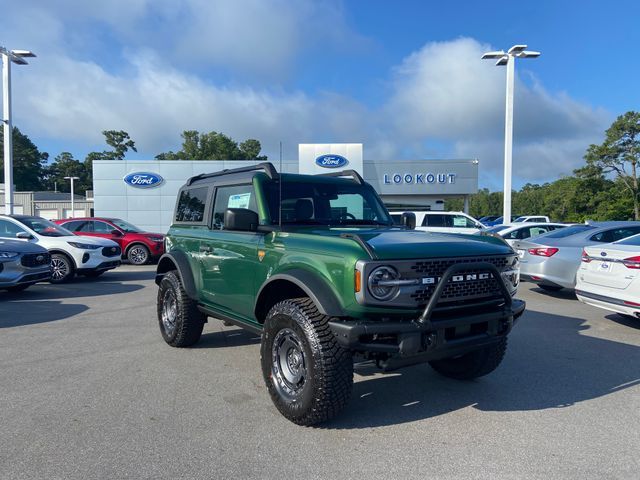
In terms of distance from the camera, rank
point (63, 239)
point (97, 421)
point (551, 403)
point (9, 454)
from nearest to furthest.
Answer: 1. point (9, 454)
2. point (97, 421)
3. point (551, 403)
4. point (63, 239)

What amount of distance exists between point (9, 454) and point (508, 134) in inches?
837

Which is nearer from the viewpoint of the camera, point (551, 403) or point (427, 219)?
point (551, 403)

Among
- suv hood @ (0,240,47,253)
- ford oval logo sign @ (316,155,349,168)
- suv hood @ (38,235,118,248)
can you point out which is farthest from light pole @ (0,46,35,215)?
ford oval logo sign @ (316,155,349,168)

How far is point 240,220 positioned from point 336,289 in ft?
3.92

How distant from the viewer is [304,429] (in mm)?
3596

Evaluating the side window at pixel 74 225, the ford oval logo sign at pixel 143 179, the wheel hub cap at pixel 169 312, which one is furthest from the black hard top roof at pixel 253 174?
the ford oval logo sign at pixel 143 179

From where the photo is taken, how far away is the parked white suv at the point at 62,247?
37.0 ft

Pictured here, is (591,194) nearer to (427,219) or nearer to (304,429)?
(427,219)

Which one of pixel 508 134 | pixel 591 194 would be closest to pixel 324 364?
pixel 508 134

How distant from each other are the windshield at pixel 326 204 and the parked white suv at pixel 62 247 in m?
8.50

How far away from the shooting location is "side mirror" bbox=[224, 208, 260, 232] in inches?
161

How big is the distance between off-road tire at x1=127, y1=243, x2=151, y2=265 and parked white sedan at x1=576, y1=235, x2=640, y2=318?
12852 millimetres

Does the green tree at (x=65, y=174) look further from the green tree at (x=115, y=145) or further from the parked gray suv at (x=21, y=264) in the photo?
the parked gray suv at (x=21, y=264)

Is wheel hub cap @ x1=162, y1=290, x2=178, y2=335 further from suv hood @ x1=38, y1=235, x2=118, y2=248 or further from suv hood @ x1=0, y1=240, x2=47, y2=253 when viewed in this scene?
suv hood @ x1=38, y1=235, x2=118, y2=248
